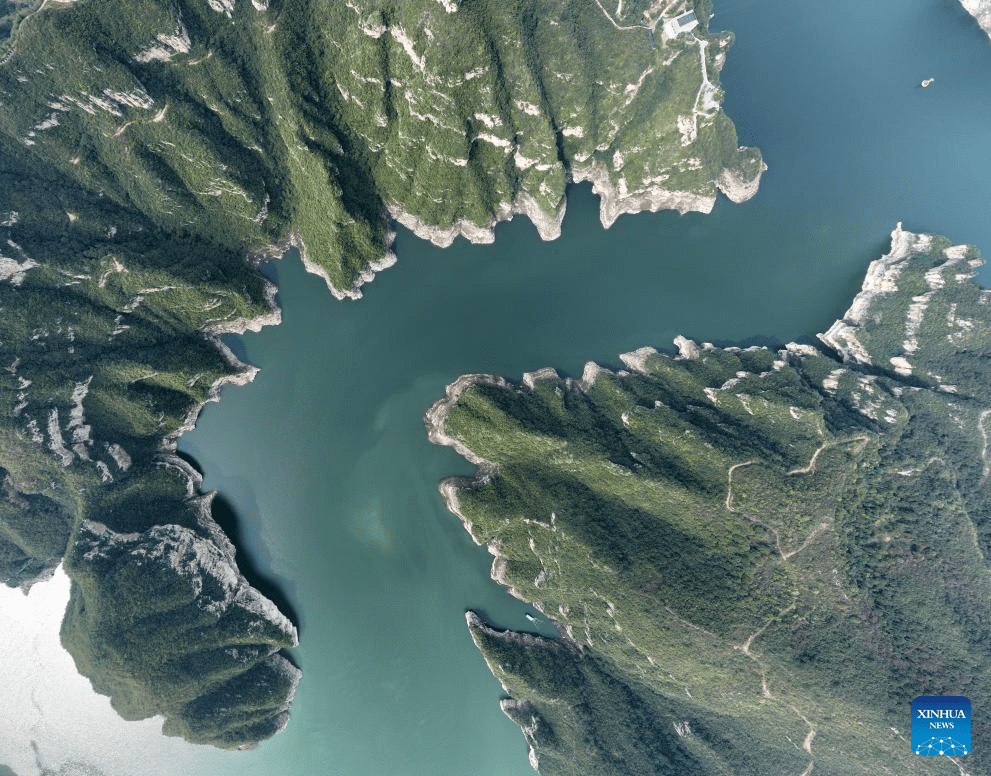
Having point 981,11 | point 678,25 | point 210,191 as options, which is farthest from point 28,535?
point 981,11

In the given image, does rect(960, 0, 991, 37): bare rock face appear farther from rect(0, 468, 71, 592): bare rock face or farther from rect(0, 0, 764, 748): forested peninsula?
rect(0, 468, 71, 592): bare rock face

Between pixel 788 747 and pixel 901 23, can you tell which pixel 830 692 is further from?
pixel 901 23

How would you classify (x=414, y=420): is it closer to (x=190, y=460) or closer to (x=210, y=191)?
(x=190, y=460)

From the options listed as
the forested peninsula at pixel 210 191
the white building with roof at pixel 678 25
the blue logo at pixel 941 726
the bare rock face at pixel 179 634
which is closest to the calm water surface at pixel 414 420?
the forested peninsula at pixel 210 191

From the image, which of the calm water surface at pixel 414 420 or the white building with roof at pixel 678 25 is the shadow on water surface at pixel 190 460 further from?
the white building with roof at pixel 678 25

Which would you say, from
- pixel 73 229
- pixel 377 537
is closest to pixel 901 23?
pixel 377 537

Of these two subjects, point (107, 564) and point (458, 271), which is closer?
point (107, 564)

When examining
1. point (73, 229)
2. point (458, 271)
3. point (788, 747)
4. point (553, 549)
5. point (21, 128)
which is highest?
point (458, 271)
